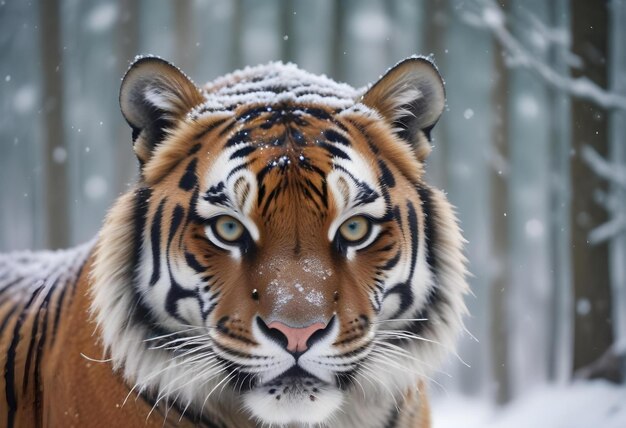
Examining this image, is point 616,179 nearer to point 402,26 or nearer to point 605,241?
point 605,241

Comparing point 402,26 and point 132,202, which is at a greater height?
point 402,26

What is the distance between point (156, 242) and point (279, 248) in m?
0.36

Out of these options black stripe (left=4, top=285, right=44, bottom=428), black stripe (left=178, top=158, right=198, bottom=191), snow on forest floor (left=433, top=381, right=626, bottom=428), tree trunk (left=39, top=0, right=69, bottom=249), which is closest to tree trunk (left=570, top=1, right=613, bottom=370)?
snow on forest floor (left=433, top=381, right=626, bottom=428)

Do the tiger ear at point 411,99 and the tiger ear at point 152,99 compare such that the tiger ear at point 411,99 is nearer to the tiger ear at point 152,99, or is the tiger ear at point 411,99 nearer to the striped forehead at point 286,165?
the striped forehead at point 286,165

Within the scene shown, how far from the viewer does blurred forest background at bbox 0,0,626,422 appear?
16.8 ft

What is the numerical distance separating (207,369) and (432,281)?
652 millimetres

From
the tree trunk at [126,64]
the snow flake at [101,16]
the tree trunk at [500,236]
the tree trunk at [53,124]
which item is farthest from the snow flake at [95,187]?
the tree trunk at [500,236]

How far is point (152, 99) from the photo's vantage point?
1961 millimetres

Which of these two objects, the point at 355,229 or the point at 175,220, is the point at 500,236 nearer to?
the point at 355,229

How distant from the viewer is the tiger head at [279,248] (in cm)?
167

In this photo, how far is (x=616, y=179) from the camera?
488 centimetres

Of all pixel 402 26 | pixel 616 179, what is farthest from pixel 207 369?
pixel 402 26

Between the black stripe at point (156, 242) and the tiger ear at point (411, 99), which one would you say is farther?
the tiger ear at point (411, 99)

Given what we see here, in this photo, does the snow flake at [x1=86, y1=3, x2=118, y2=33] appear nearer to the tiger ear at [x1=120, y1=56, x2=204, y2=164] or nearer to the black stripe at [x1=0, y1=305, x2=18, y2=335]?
the black stripe at [x1=0, y1=305, x2=18, y2=335]
